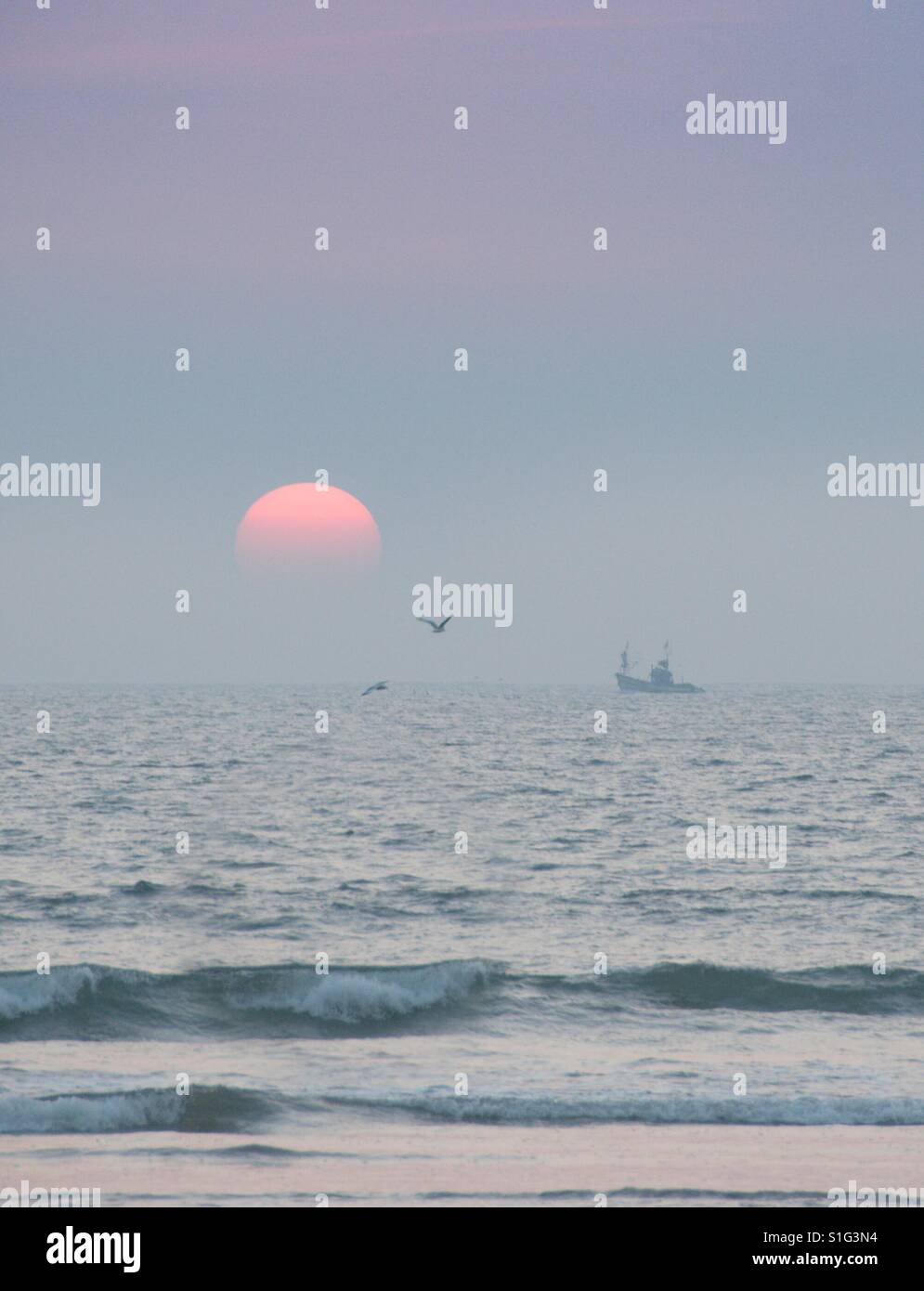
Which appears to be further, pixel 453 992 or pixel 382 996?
pixel 453 992

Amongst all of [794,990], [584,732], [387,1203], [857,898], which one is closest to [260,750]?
[584,732]

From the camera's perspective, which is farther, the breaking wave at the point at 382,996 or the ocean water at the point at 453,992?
the breaking wave at the point at 382,996

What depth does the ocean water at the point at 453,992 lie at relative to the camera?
1753 centimetres

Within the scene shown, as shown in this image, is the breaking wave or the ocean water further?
the breaking wave

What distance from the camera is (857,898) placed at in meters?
38.8

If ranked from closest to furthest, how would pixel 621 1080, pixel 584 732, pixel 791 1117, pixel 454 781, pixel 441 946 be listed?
pixel 791 1117 → pixel 621 1080 → pixel 441 946 → pixel 454 781 → pixel 584 732

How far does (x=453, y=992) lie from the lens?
2855cm

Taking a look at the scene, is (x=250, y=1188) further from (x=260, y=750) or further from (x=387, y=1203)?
(x=260, y=750)

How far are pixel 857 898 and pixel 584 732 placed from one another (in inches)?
2617

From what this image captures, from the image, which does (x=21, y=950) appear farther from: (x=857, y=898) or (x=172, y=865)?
(x=857, y=898)

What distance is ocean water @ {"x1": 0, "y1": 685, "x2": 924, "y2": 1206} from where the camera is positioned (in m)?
17.5

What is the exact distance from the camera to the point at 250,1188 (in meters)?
16.2

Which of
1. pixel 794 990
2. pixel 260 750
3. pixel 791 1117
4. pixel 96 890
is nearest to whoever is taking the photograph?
pixel 791 1117

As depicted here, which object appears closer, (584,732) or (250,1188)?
(250,1188)
